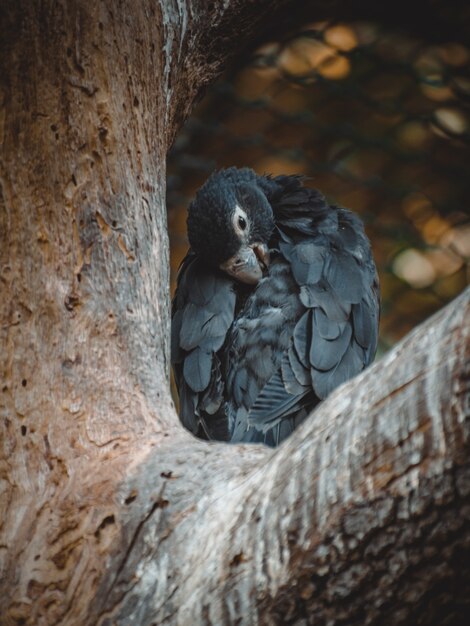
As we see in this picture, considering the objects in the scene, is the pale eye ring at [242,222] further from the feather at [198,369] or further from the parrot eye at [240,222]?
the feather at [198,369]

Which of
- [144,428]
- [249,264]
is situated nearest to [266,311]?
[249,264]

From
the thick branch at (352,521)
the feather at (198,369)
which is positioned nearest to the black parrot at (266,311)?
the feather at (198,369)

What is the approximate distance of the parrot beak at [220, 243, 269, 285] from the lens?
134 centimetres

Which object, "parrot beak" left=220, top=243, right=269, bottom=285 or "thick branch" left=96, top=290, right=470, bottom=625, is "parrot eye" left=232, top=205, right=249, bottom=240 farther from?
"thick branch" left=96, top=290, right=470, bottom=625

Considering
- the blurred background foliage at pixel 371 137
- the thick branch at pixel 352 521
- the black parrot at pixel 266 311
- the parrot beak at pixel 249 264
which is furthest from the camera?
the blurred background foliage at pixel 371 137

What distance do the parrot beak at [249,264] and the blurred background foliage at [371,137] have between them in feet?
2.14

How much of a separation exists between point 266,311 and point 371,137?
81cm

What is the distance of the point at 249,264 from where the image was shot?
134 centimetres

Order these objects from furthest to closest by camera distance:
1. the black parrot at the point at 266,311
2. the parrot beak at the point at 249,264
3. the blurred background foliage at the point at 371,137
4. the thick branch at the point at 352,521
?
the blurred background foliage at the point at 371,137
the parrot beak at the point at 249,264
the black parrot at the point at 266,311
the thick branch at the point at 352,521

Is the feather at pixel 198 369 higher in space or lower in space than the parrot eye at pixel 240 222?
lower

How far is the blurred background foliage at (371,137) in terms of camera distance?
193 cm

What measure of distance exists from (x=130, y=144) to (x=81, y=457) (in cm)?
39

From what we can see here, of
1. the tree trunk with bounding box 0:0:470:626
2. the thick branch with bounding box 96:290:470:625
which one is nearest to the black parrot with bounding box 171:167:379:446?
the tree trunk with bounding box 0:0:470:626

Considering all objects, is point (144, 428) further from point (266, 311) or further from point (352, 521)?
point (266, 311)
